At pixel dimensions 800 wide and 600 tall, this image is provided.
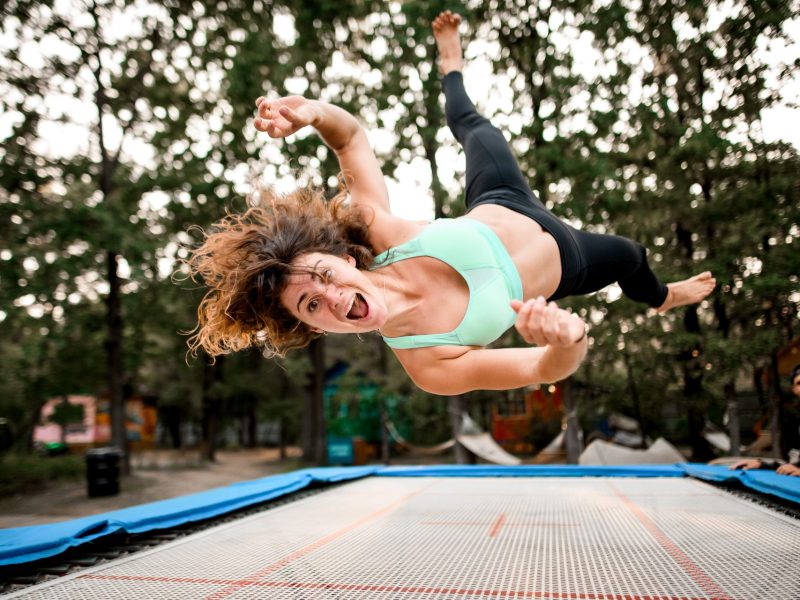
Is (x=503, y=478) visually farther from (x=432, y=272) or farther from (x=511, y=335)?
(x=511, y=335)

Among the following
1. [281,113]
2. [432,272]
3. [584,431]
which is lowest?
[584,431]

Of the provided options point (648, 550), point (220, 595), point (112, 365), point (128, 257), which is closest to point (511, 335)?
point (128, 257)

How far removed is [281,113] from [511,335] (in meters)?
7.68

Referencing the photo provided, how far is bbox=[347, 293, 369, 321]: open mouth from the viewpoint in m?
1.52

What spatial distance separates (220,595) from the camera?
1.64 meters

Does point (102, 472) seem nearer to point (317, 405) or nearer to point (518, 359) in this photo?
point (317, 405)

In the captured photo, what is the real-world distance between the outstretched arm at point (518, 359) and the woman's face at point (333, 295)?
0.58 feet

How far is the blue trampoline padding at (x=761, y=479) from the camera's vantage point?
2.55m

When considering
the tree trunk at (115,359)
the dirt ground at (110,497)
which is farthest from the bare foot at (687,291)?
the tree trunk at (115,359)

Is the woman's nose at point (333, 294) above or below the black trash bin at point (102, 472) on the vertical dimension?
above

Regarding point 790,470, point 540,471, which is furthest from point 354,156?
point 540,471

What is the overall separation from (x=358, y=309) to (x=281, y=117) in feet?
1.94

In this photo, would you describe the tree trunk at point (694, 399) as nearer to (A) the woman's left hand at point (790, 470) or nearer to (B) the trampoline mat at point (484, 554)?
(A) the woman's left hand at point (790, 470)

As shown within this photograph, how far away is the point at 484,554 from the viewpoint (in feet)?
6.51
